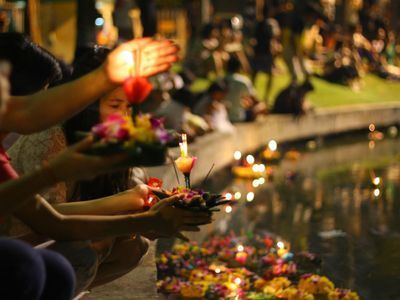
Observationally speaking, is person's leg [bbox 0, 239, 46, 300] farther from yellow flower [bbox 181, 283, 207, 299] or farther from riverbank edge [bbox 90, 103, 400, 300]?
yellow flower [bbox 181, 283, 207, 299]

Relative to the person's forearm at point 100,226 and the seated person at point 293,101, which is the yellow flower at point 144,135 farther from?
the seated person at point 293,101

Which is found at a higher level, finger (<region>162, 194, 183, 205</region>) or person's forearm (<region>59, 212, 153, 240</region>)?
finger (<region>162, 194, 183, 205</region>)

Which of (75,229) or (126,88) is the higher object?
(126,88)

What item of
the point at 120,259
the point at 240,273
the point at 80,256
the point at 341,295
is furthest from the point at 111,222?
the point at 240,273

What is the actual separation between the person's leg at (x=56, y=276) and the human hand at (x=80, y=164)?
392 mm

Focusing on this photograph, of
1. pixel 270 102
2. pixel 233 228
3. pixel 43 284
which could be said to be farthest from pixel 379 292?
pixel 270 102

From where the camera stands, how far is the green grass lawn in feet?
63.8

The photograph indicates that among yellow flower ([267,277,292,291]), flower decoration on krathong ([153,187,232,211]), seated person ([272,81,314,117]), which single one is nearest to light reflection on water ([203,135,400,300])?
yellow flower ([267,277,292,291])

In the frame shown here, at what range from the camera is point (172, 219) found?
396cm

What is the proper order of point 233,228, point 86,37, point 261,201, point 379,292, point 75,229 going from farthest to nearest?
point 86,37, point 261,201, point 233,228, point 379,292, point 75,229

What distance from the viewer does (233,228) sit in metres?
9.12

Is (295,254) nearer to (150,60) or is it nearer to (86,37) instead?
(150,60)

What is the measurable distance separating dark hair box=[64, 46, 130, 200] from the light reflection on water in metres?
2.27

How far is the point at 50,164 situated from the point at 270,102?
15.4 meters
